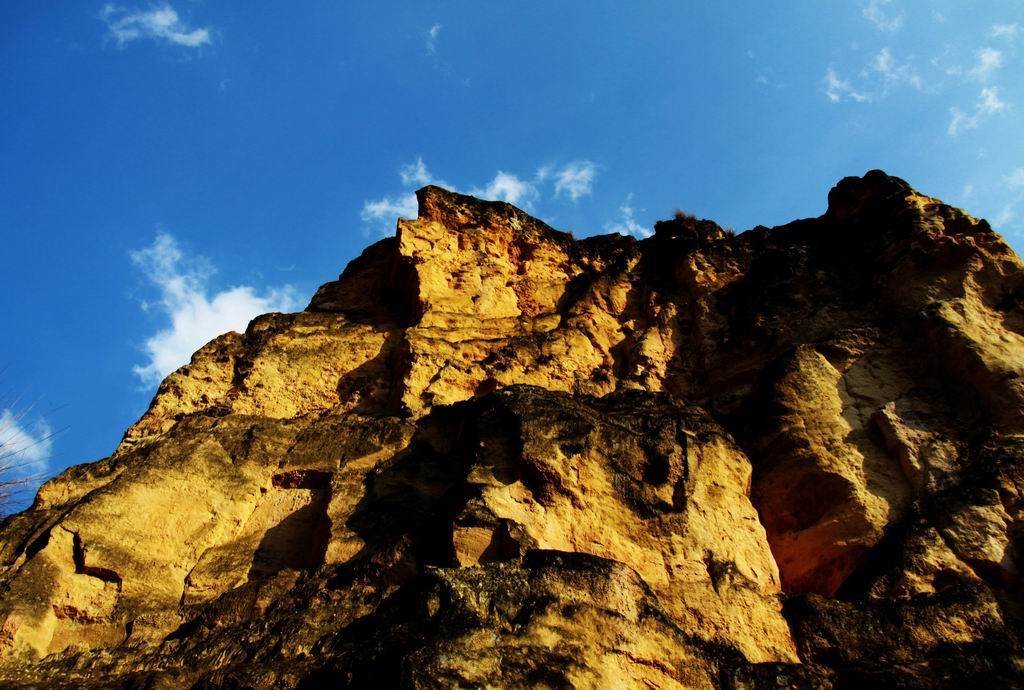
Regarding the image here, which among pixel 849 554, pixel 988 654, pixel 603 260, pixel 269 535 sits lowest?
pixel 988 654

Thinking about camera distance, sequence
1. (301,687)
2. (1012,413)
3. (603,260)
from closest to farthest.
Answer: (301,687) → (1012,413) → (603,260)

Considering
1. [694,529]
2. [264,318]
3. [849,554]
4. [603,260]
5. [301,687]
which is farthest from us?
[603,260]

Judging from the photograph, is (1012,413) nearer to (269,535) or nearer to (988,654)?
(988,654)

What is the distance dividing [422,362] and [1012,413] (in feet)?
34.7

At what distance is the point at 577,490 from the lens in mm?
13641

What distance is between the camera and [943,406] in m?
16.6

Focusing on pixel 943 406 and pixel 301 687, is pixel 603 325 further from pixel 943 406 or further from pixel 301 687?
pixel 301 687

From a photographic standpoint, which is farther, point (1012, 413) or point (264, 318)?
point (264, 318)

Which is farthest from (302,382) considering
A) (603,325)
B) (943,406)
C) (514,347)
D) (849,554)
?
(943,406)

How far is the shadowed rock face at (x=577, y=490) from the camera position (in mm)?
10789

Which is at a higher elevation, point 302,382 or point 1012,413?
point 302,382

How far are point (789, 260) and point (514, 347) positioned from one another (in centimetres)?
689

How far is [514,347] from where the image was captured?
65.7ft

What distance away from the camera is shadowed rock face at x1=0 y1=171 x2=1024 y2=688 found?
10789 mm
